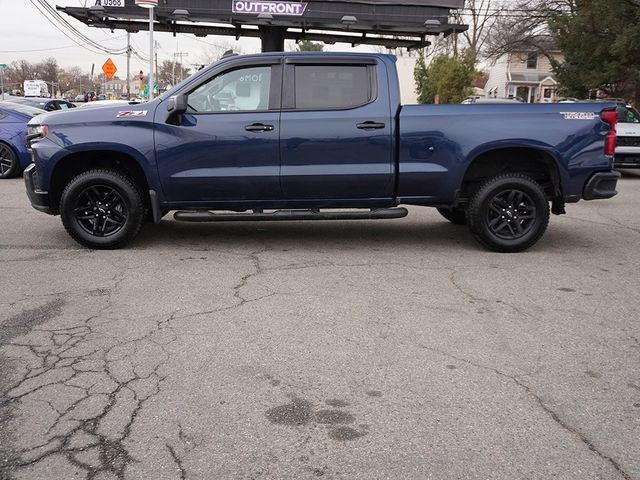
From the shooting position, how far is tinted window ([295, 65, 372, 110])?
6.59 metres

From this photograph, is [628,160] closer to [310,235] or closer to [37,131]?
[310,235]

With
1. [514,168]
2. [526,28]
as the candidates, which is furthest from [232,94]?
[526,28]

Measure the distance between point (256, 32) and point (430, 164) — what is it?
55.1ft

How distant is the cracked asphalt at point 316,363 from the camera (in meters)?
2.98

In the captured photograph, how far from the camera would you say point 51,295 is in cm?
531

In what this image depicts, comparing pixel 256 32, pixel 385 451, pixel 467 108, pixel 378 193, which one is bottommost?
pixel 385 451

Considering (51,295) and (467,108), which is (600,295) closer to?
(467,108)

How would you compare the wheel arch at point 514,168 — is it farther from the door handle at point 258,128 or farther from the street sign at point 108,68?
the street sign at point 108,68

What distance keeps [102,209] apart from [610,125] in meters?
5.56

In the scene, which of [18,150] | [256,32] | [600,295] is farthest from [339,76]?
[256,32]

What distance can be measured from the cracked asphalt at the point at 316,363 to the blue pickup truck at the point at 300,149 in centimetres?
55

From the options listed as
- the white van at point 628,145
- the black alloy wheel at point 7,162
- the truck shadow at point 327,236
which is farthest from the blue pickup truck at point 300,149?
the white van at point 628,145

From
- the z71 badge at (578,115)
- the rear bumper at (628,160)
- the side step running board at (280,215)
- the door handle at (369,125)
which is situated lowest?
the side step running board at (280,215)

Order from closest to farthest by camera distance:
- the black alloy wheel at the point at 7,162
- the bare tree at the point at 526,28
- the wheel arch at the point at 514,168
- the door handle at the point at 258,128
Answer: the door handle at the point at 258,128 → the wheel arch at the point at 514,168 → the black alloy wheel at the point at 7,162 → the bare tree at the point at 526,28
